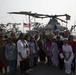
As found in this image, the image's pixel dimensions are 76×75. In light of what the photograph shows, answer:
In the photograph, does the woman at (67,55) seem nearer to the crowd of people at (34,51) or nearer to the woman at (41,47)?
the crowd of people at (34,51)

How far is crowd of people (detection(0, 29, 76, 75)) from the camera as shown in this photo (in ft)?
28.3

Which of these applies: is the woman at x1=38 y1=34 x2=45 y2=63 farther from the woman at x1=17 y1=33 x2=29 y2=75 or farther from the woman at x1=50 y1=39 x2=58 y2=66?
the woman at x1=17 y1=33 x2=29 y2=75

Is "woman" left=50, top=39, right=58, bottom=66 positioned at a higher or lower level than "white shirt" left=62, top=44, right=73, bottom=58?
lower

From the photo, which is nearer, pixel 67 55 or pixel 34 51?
pixel 67 55

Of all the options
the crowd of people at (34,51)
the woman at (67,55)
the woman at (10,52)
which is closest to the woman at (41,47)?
the crowd of people at (34,51)

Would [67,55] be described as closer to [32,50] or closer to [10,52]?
[32,50]

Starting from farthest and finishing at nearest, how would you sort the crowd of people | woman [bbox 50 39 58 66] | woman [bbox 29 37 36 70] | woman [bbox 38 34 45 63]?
woman [bbox 38 34 45 63]
woman [bbox 50 39 58 66]
woman [bbox 29 37 36 70]
the crowd of people

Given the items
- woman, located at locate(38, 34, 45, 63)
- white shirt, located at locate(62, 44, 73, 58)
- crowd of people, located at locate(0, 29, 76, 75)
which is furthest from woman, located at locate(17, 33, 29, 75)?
woman, located at locate(38, 34, 45, 63)

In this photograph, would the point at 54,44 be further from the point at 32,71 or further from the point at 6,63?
the point at 6,63

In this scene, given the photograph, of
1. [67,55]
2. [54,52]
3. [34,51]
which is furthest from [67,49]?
[34,51]

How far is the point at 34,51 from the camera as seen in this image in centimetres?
1012

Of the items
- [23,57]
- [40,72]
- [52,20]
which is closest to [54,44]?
[40,72]

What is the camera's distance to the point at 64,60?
930 centimetres

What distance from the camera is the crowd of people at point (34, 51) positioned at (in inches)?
340
